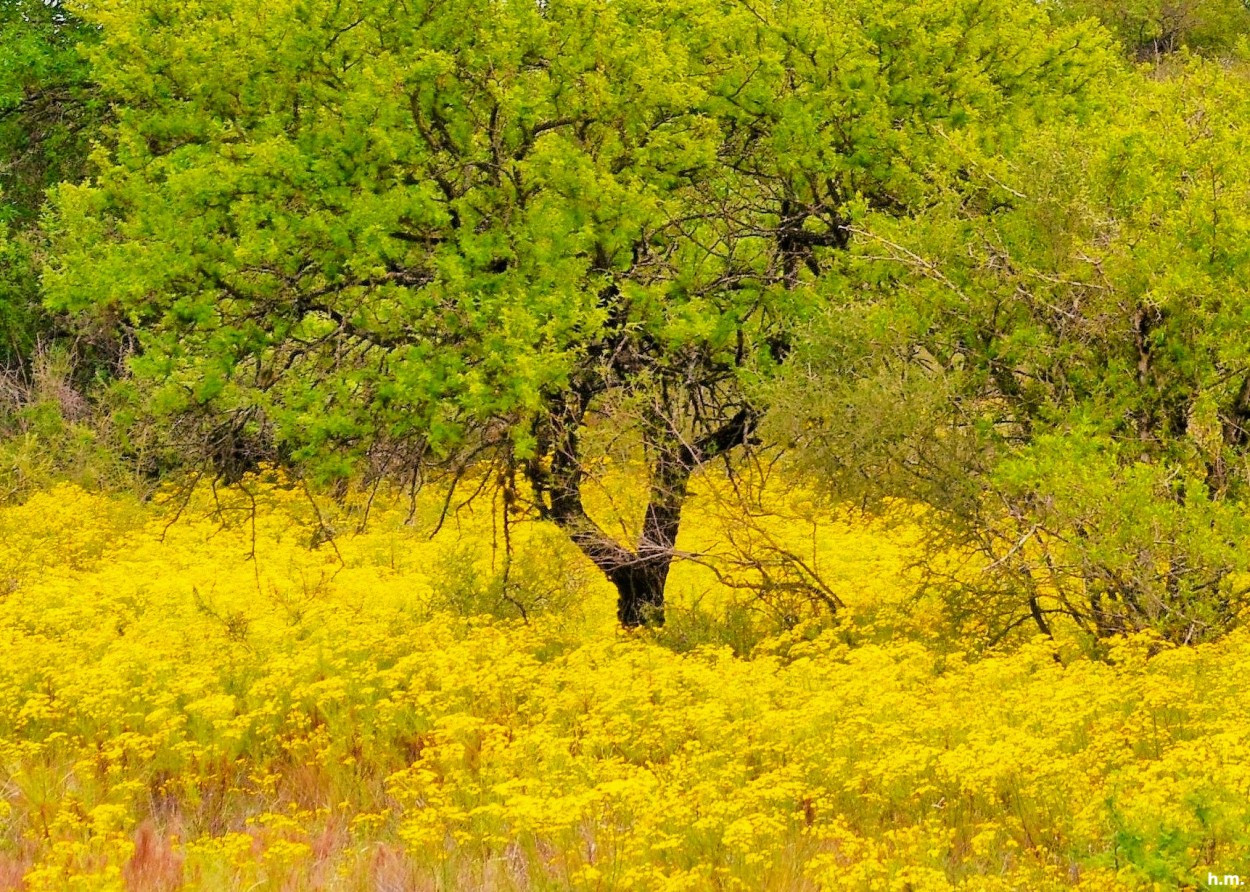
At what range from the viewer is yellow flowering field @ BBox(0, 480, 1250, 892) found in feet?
19.5

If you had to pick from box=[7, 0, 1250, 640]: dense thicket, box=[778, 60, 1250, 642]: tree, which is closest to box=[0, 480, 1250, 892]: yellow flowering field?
box=[778, 60, 1250, 642]: tree

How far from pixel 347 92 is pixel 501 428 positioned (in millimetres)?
3044

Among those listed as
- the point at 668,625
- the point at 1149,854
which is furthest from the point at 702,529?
the point at 1149,854

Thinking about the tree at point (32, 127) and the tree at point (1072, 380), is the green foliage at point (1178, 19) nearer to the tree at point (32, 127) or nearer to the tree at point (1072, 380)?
the tree at point (32, 127)

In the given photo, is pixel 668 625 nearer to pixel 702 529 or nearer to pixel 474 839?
pixel 702 529

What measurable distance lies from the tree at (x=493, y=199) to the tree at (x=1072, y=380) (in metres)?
1.02

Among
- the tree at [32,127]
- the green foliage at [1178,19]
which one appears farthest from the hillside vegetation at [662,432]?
the green foliage at [1178,19]

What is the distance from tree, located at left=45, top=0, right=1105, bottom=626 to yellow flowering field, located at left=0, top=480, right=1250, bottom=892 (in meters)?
1.59

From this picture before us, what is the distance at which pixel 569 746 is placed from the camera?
8.15m

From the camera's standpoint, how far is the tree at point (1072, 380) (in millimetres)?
8828

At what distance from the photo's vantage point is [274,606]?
12.1m

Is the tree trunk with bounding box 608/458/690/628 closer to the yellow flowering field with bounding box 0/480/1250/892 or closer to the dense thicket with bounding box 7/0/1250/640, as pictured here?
the dense thicket with bounding box 7/0/1250/640

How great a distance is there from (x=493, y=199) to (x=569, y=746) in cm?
→ 461

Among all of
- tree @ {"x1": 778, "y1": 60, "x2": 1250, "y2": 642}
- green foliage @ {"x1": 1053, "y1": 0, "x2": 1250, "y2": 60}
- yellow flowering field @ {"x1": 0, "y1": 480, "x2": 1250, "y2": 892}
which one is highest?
green foliage @ {"x1": 1053, "y1": 0, "x2": 1250, "y2": 60}
